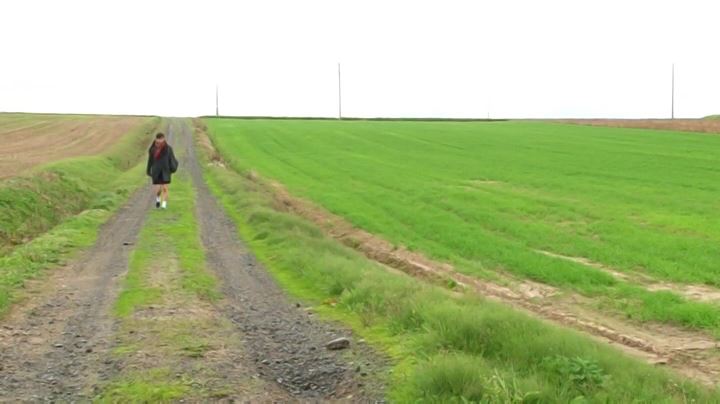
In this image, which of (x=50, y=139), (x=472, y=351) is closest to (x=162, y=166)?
(x=472, y=351)

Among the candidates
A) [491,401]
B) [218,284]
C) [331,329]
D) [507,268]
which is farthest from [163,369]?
[507,268]

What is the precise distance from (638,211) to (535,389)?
590 inches

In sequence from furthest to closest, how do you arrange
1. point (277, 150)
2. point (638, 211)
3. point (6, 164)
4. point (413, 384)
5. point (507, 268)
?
1. point (277, 150)
2. point (6, 164)
3. point (638, 211)
4. point (507, 268)
5. point (413, 384)

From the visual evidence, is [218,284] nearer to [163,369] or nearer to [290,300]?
[290,300]

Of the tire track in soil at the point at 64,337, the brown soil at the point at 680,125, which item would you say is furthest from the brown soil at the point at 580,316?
the brown soil at the point at 680,125

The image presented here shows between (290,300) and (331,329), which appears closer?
(331,329)

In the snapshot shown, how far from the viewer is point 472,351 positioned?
6.82 meters

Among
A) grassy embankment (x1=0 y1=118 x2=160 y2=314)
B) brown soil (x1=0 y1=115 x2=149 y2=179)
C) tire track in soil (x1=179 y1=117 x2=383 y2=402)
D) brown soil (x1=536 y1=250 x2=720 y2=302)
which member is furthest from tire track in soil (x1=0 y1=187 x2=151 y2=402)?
brown soil (x1=0 y1=115 x2=149 y2=179)

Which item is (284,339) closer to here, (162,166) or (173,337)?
(173,337)

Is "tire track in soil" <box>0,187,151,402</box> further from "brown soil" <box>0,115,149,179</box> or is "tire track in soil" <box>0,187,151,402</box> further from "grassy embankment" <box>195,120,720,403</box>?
"brown soil" <box>0,115,149,179</box>

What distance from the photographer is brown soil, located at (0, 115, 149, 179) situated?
1431 inches

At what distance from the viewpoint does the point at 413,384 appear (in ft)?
19.4

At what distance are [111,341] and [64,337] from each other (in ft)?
2.13

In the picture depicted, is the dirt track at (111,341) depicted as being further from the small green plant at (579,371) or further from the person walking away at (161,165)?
the person walking away at (161,165)
